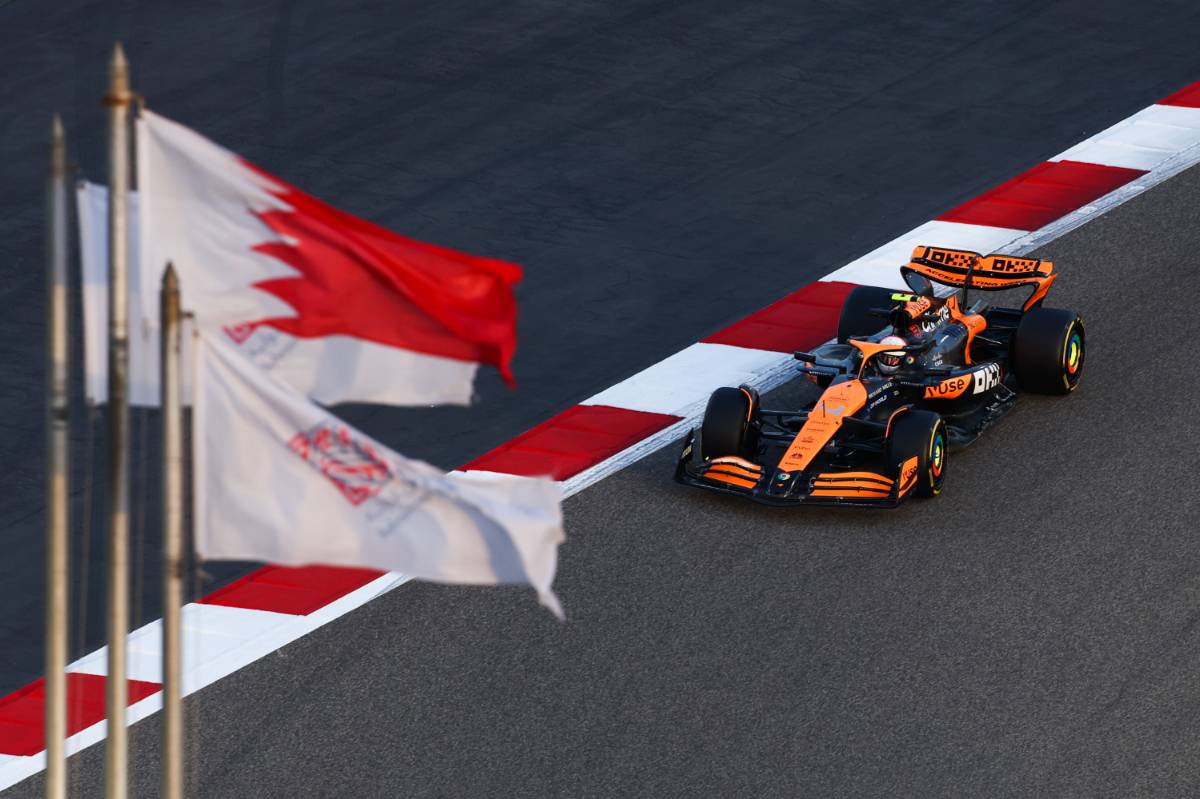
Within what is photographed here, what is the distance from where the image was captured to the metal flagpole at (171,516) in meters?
6.58

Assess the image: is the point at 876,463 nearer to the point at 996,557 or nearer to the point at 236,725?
the point at 996,557

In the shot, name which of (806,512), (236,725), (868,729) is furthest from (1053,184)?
(236,725)

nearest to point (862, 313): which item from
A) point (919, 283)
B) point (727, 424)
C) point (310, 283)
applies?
point (919, 283)

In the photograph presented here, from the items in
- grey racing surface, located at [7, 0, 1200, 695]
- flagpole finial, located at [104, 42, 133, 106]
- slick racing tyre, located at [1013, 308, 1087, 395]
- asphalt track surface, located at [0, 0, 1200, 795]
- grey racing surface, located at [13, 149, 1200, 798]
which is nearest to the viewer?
flagpole finial, located at [104, 42, 133, 106]

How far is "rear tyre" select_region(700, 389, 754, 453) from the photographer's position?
11453 millimetres

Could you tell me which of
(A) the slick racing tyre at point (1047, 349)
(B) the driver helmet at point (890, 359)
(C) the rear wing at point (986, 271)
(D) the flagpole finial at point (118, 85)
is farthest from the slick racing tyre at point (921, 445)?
(D) the flagpole finial at point (118, 85)

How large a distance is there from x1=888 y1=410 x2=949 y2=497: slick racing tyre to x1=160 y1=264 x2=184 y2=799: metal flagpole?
5058 mm

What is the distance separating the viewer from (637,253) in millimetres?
14430

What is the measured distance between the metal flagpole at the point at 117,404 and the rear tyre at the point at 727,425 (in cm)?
501

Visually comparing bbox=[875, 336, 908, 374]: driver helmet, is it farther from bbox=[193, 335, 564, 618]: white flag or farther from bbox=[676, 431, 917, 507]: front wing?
bbox=[193, 335, 564, 618]: white flag

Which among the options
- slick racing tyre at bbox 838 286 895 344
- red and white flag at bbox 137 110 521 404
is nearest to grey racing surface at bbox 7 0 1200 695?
slick racing tyre at bbox 838 286 895 344

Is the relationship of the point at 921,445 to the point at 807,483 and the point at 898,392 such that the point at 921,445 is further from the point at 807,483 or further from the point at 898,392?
the point at 898,392

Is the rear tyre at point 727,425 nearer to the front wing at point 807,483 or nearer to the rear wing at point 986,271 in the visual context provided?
the front wing at point 807,483

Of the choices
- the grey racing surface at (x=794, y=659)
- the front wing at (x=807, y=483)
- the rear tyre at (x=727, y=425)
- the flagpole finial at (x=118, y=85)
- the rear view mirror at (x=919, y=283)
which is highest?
the flagpole finial at (x=118, y=85)
